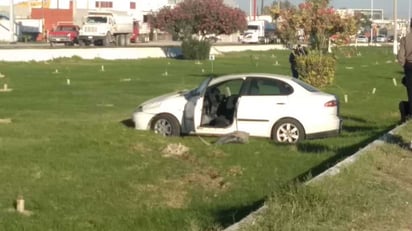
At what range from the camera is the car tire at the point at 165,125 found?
61.8ft

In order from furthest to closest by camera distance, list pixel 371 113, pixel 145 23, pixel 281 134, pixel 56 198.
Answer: pixel 145 23
pixel 371 113
pixel 281 134
pixel 56 198

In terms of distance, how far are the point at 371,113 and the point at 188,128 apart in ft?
27.3

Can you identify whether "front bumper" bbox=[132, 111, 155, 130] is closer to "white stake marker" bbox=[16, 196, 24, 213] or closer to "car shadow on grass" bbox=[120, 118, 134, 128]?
"car shadow on grass" bbox=[120, 118, 134, 128]

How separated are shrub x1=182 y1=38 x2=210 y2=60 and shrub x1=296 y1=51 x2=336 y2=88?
33.5 m

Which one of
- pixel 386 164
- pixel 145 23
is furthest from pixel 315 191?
pixel 145 23

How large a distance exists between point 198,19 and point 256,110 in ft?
205

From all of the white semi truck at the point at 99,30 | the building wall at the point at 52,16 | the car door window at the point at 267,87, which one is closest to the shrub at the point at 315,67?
the car door window at the point at 267,87

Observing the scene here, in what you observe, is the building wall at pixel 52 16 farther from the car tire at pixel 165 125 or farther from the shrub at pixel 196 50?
the car tire at pixel 165 125

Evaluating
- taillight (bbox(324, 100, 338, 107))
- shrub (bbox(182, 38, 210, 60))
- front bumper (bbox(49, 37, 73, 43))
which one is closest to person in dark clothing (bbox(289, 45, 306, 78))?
taillight (bbox(324, 100, 338, 107))

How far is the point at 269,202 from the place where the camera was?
903 centimetres

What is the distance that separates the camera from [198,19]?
80188mm

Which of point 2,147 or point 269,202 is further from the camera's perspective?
point 2,147

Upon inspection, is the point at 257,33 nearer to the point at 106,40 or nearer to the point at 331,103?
the point at 106,40

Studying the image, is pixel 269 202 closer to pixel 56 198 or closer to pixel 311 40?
pixel 56 198
